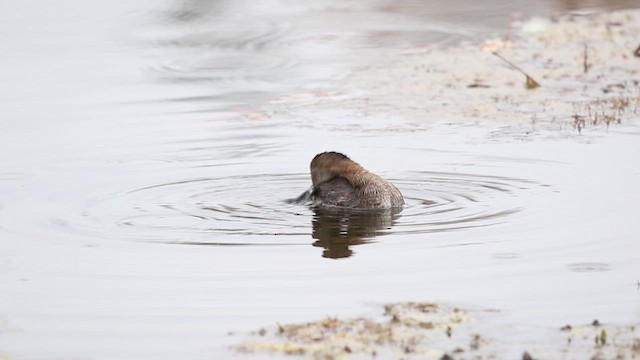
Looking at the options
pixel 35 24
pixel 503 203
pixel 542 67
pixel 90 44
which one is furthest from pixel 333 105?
pixel 35 24

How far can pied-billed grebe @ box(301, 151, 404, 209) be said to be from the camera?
453 inches

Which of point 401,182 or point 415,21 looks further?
point 415,21

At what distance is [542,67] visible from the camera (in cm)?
1939

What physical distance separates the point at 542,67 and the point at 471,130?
461cm

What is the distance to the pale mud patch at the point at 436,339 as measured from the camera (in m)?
7.00

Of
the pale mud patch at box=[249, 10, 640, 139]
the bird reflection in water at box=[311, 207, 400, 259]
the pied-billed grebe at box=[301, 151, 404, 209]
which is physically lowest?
the bird reflection in water at box=[311, 207, 400, 259]

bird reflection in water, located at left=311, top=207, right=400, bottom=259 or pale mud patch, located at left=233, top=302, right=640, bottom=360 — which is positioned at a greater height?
bird reflection in water, located at left=311, top=207, right=400, bottom=259

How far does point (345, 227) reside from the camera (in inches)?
430

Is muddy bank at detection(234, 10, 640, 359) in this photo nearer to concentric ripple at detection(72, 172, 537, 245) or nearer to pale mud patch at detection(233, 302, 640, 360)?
pale mud patch at detection(233, 302, 640, 360)

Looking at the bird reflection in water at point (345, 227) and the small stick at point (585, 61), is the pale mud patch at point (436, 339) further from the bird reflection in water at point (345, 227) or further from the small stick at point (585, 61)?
the small stick at point (585, 61)

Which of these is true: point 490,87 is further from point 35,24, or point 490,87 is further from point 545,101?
point 35,24

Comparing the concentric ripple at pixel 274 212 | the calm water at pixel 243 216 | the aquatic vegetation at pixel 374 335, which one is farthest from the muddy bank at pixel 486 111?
the concentric ripple at pixel 274 212

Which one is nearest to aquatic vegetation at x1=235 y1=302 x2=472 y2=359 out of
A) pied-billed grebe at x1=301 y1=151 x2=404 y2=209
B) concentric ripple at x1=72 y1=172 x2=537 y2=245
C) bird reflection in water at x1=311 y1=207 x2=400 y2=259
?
bird reflection in water at x1=311 y1=207 x2=400 y2=259

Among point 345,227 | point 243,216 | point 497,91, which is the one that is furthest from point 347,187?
point 497,91
